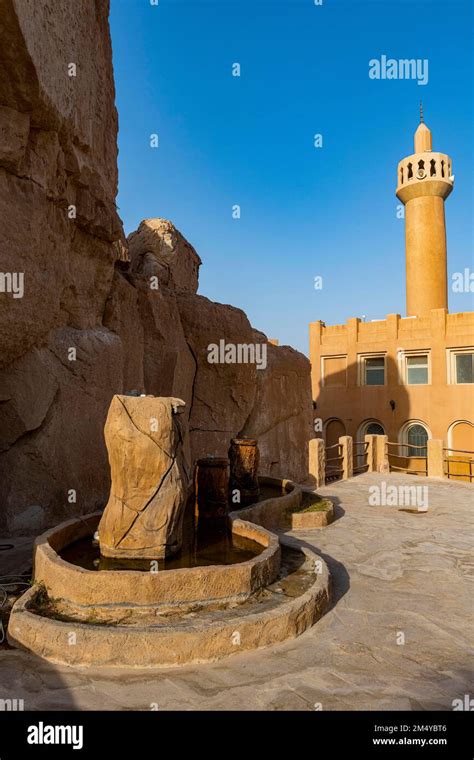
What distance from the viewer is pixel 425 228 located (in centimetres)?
2806

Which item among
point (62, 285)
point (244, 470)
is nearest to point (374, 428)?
point (244, 470)

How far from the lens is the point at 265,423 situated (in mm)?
15469

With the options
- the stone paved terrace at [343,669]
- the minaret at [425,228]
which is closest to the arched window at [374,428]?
the minaret at [425,228]

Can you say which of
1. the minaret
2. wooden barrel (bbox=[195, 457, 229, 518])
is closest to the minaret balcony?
the minaret

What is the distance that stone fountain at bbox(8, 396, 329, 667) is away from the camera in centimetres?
369

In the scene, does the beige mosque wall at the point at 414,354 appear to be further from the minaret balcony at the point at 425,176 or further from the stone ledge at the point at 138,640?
the stone ledge at the point at 138,640

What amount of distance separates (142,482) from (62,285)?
15.8 feet

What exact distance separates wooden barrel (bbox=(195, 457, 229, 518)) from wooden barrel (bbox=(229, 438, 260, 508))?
1303mm

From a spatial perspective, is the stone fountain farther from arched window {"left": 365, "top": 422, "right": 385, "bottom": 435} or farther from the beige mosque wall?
arched window {"left": 365, "top": 422, "right": 385, "bottom": 435}
